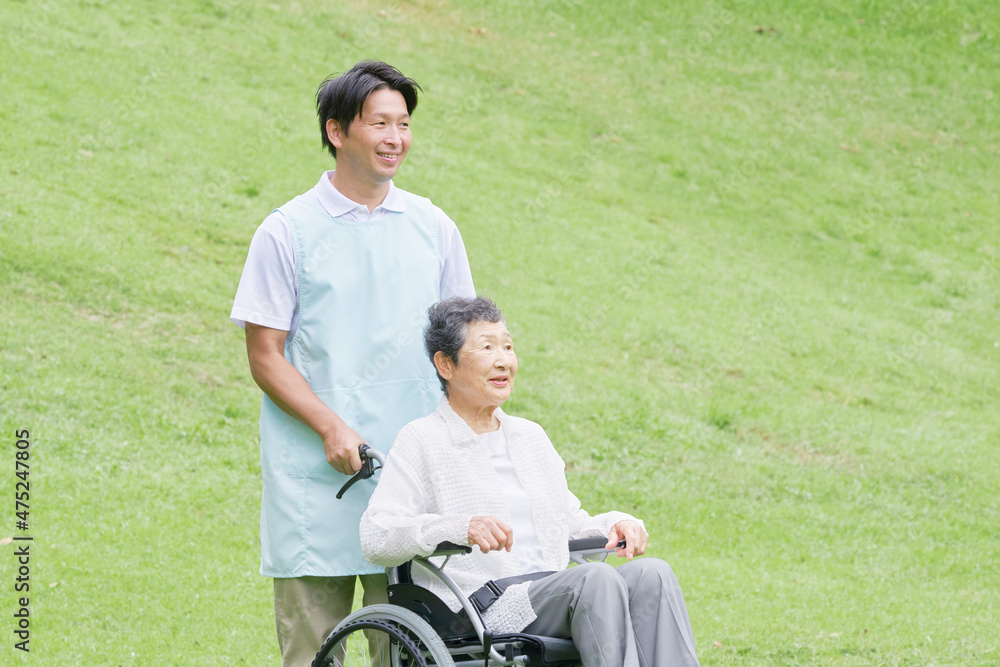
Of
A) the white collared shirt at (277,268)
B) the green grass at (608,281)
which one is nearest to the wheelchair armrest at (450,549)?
the white collared shirt at (277,268)

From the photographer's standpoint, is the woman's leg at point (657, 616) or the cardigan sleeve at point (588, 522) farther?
the cardigan sleeve at point (588, 522)

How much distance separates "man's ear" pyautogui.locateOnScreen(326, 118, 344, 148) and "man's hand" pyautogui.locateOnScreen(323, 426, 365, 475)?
769 millimetres

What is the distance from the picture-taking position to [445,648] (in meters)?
2.43

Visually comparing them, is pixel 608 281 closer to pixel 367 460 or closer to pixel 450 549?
pixel 367 460

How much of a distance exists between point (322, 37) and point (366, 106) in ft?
35.8

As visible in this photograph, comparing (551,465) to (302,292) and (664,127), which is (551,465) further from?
(664,127)

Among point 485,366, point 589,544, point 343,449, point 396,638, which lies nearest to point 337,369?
point 343,449

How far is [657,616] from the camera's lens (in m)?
2.45

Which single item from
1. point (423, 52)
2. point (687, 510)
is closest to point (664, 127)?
point (423, 52)

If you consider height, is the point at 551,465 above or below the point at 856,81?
below

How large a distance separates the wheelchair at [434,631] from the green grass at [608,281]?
171 cm

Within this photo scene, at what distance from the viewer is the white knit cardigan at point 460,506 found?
2527 mm

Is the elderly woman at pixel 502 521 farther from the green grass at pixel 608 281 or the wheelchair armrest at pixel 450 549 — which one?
the green grass at pixel 608 281

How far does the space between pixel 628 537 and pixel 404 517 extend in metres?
0.58
